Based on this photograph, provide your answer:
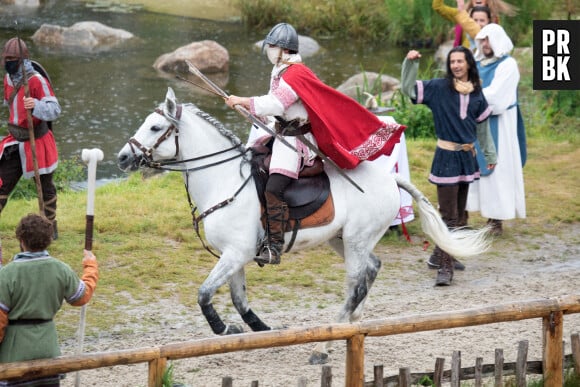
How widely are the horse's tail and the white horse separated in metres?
0.39

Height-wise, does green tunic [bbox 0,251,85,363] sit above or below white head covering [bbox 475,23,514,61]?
below

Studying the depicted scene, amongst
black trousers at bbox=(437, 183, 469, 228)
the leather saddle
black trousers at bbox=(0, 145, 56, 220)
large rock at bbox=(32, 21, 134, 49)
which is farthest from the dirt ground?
large rock at bbox=(32, 21, 134, 49)

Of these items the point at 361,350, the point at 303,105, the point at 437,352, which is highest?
the point at 303,105

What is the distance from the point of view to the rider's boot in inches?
259

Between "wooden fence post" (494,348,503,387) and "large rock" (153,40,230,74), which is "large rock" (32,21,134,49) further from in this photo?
"wooden fence post" (494,348,503,387)

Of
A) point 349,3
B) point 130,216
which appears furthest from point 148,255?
point 349,3

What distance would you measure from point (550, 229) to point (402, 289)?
7.97ft

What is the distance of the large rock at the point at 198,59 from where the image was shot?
1914 cm

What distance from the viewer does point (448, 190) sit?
28.1 ft

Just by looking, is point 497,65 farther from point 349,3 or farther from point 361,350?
point 349,3

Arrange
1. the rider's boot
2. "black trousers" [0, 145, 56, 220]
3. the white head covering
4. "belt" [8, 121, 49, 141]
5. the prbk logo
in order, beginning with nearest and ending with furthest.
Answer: the rider's boot < "belt" [8, 121, 49, 141] < "black trousers" [0, 145, 56, 220] < the white head covering < the prbk logo

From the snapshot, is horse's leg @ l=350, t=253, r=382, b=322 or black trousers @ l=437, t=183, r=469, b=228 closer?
horse's leg @ l=350, t=253, r=382, b=322

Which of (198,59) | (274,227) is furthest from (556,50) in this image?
(198,59)

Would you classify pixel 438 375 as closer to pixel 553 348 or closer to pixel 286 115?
pixel 553 348
